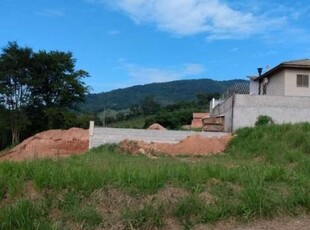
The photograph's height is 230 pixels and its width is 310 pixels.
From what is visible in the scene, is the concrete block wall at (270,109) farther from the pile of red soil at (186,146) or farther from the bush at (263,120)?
the pile of red soil at (186,146)

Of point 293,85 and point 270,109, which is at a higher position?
point 293,85

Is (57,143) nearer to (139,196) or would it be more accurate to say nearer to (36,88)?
(36,88)

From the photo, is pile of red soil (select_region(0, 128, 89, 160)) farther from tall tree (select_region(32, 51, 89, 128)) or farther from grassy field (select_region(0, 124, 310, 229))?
grassy field (select_region(0, 124, 310, 229))

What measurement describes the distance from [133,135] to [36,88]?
22654mm

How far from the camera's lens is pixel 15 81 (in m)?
45.8

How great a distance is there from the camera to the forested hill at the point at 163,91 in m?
108

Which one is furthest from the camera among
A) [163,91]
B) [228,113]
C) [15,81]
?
[163,91]

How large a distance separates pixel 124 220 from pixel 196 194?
1.20 m

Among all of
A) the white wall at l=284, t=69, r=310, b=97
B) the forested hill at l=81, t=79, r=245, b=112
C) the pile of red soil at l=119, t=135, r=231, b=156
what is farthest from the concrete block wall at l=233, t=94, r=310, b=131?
the forested hill at l=81, t=79, r=245, b=112

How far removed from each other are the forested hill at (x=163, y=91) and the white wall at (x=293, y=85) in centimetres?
7193

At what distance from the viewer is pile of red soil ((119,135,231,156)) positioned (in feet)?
76.5

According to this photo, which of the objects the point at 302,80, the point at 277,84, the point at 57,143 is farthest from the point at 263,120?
the point at 57,143

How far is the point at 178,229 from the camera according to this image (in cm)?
591

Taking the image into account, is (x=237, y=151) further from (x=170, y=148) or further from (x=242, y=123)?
(x=242, y=123)
